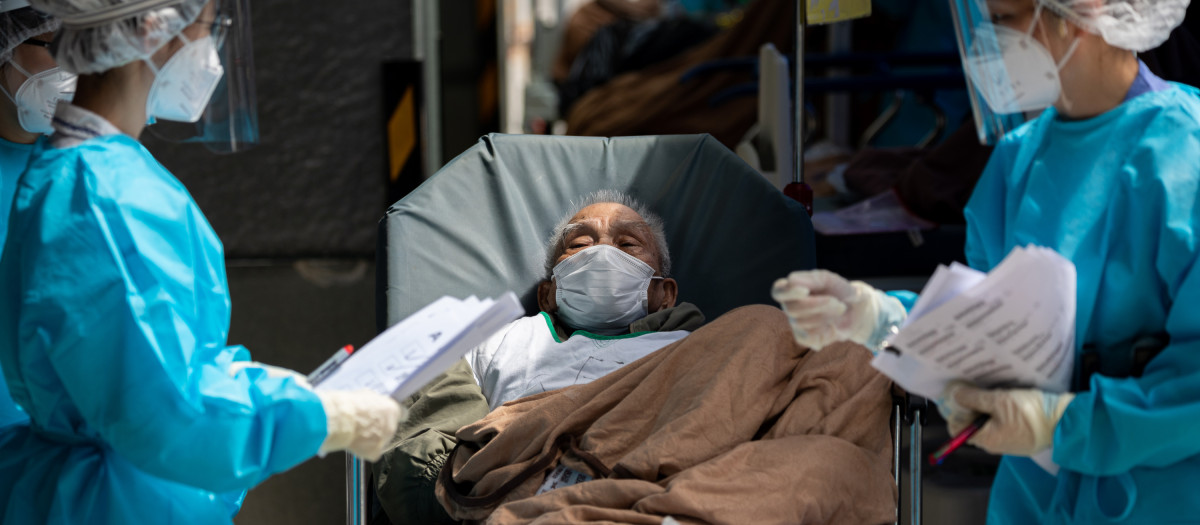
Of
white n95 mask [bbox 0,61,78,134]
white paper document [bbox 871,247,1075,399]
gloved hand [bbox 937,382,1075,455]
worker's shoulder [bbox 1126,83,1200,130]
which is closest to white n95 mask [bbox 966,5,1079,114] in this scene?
worker's shoulder [bbox 1126,83,1200,130]

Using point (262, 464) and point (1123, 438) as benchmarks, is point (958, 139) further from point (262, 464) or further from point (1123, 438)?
point (262, 464)

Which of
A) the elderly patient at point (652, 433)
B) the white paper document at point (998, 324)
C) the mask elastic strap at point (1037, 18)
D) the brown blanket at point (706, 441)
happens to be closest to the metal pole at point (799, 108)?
the elderly patient at point (652, 433)

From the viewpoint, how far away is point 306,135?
3.51 m

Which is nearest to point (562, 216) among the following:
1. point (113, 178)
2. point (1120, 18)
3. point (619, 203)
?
point (619, 203)

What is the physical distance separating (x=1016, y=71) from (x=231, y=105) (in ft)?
4.45

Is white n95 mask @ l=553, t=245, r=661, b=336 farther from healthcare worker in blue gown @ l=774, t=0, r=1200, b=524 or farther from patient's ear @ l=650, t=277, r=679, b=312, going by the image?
healthcare worker in blue gown @ l=774, t=0, r=1200, b=524

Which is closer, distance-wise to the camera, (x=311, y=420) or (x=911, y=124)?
(x=311, y=420)

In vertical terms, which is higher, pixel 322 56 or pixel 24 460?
pixel 322 56

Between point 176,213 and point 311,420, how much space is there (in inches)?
14.2

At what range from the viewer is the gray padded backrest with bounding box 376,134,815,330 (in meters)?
2.48

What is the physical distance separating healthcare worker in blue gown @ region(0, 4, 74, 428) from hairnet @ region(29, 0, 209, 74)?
0.44 metres

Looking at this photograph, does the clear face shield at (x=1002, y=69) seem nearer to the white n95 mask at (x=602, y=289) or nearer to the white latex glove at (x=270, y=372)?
the white n95 mask at (x=602, y=289)

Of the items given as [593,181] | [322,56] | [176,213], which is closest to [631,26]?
[322,56]

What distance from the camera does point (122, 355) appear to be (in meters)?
1.40
